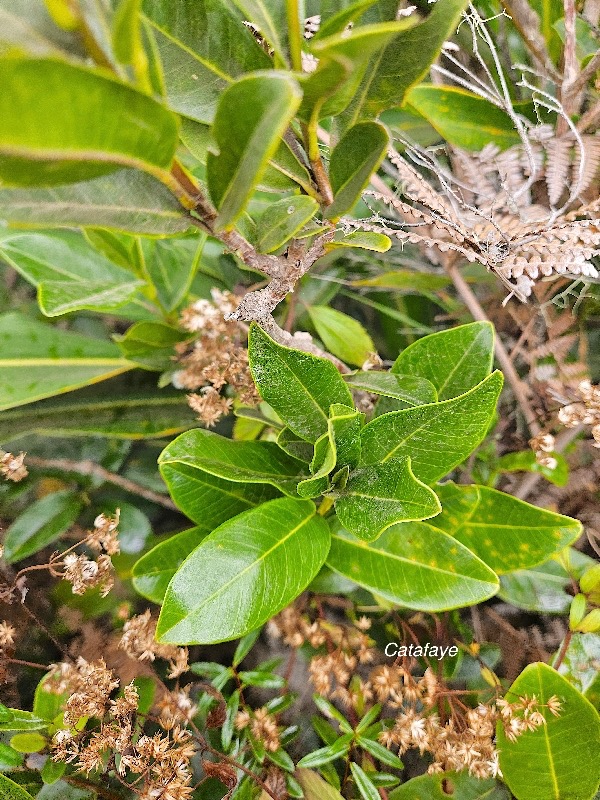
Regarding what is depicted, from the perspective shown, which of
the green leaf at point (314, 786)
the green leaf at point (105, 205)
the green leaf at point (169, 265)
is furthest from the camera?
the green leaf at point (169, 265)

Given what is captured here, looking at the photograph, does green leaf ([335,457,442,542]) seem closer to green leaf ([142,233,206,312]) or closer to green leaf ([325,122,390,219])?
green leaf ([325,122,390,219])

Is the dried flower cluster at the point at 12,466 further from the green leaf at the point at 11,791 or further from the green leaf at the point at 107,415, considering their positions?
the green leaf at the point at 11,791

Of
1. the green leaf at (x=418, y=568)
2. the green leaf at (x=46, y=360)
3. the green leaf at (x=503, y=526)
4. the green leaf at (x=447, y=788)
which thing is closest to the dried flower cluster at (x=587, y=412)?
the green leaf at (x=503, y=526)

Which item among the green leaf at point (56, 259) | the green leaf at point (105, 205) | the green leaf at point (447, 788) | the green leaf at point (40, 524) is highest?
the green leaf at point (105, 205)

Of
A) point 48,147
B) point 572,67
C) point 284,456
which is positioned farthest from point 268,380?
point 572,67

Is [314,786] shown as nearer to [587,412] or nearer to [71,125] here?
[587,412]

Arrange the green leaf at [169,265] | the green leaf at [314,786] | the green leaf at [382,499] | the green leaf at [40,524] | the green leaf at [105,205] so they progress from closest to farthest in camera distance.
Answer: the green leaf at [105,205] → the green leaf at [382,499] → the green leaf at [314,786] → the green leaf at [40,524] → the green leaf at [169,265]
